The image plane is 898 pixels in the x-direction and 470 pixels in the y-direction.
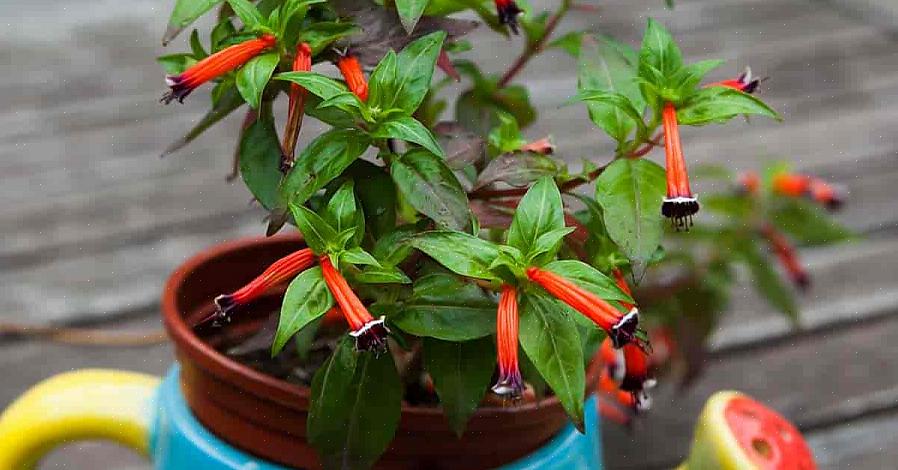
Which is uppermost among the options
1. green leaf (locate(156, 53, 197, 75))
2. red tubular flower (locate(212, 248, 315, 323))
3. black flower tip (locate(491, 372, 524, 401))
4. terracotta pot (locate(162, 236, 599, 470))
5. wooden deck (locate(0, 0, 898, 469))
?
green leaf (locate(156, 53, 197, 75))

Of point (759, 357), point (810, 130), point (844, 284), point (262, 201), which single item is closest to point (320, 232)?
point (262, 201)

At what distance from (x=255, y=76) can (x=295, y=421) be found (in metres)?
0.13

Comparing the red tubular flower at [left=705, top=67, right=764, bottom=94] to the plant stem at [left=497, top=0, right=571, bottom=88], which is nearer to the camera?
the red tubular flower at [left=705, top=67, right=764, bottom=94]

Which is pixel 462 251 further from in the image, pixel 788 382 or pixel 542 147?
pixel 788 382

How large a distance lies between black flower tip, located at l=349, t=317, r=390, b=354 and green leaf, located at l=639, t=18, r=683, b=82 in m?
0.14

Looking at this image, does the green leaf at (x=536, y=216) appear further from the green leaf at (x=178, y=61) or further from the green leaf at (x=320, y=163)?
the green leaf at (x=178, y=61)

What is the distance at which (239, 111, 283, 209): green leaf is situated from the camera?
430mm

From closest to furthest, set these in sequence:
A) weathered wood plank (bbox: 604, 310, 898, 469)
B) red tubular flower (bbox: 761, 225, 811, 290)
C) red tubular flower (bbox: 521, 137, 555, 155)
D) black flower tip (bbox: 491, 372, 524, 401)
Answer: black flower tip (bbox: 491, 372, 524, 401)
red tubular flower (bbox: 521, 137, 555, 155)
weathered wood plank (bbox: 604, 310, 898, 469)
red tubular flower (bbox: 761, 225, 811, 290)

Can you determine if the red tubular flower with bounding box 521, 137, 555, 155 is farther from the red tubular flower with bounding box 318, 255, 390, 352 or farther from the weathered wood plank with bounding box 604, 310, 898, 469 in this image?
the weathered wood plank with bounding box 604, 310, 898, 469

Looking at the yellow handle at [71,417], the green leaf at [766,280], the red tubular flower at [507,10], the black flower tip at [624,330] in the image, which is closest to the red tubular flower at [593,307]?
the black flower tip at [624,330]

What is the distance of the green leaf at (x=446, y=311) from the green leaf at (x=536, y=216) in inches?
1.1

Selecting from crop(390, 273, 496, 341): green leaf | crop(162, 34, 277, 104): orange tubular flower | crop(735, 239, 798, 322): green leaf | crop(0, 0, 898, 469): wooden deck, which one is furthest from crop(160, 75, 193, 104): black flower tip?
crop(735, 239, 798, 322): green leaf

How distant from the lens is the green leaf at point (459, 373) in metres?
0.40

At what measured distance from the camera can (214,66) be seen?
40 centimetres
